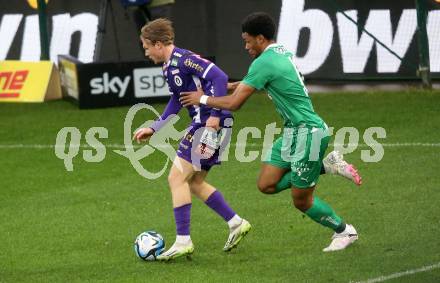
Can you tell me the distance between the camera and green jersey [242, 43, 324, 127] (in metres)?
9.72

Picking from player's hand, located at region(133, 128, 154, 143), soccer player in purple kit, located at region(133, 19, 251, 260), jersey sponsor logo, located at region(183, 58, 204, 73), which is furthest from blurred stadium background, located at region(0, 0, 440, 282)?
jersey sponsor logo, located at region(183, 58, 204, 73)

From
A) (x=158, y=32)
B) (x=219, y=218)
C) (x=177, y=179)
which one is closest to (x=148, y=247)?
(x=177, y=179)

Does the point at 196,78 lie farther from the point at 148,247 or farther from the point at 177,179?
the point at 148,247

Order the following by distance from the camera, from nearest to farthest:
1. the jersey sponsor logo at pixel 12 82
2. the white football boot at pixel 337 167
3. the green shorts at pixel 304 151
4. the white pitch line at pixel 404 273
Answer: the white pitch line at pixel 404 273 → the green shorts at pixel 304 151 → the white football boot at pixel 337 167 → the jersey sponsor logo at pixel 12 82

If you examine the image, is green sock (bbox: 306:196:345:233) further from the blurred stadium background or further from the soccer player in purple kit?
the soccer player in purple kit

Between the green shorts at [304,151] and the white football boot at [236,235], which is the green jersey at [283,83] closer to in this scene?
the green shorts at [304,151]

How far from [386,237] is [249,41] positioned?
7.62ft

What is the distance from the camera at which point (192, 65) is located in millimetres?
10195

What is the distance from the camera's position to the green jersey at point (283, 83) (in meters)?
9.72

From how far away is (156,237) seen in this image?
10227 mm

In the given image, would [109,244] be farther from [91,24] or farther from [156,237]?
[91,24]

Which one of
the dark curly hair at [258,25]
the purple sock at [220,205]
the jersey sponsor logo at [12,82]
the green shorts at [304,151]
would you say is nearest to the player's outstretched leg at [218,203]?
the purple sock at [220,205]

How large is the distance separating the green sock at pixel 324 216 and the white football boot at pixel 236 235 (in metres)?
0.60

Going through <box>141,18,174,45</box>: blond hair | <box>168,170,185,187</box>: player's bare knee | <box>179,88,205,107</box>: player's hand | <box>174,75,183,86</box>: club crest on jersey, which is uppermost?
<box>141,18,174,45</box>: blond hair
